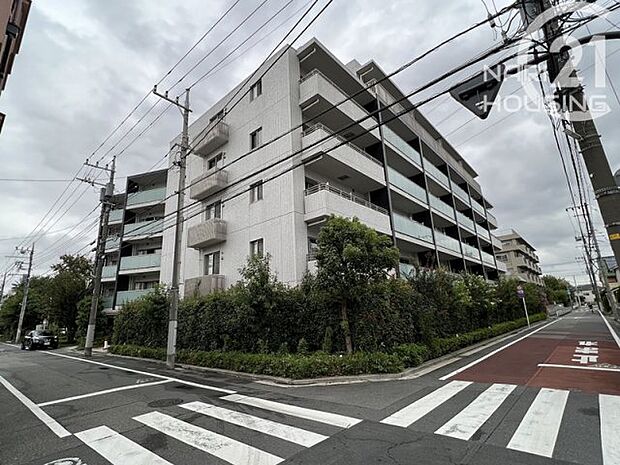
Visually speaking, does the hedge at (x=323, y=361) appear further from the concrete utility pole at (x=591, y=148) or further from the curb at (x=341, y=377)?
→ the concrete utility pole at (x=591, y=148)

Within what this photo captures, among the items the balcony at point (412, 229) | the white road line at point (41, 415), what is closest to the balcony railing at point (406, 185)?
the balcony at point (412, 229)

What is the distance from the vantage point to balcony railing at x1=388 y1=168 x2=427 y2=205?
17.5 m

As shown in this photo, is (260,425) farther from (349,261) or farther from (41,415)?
(349,261)

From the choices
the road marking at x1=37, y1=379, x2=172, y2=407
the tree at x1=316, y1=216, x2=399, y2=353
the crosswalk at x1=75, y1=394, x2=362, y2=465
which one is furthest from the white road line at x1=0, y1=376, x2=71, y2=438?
the tree at x1=316, y1=216, x2=399, y2=353

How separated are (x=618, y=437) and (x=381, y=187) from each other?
14.1 metres

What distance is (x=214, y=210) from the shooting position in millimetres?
17234

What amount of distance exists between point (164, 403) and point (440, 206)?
834 inches

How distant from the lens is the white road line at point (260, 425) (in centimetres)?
440

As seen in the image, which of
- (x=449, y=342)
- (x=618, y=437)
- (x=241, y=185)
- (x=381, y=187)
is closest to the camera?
(x=618, y=437)

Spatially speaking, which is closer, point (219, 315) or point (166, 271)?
point (219, 315)

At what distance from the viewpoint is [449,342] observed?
478 inches

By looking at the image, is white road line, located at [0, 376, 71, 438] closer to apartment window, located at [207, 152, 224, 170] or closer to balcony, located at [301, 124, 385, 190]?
balcony, located at [301, 124, 385, 190]

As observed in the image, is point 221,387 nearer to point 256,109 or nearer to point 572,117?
point 572,117

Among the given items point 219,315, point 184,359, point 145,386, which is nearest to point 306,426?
point 145,386
